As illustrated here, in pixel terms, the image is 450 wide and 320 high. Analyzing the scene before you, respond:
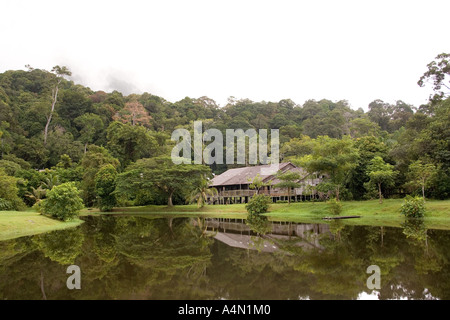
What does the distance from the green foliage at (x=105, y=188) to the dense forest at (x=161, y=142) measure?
5.2 inches

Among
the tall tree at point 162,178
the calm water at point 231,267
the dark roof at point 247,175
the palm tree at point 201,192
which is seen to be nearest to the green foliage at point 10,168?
the tall tree at point 162,178

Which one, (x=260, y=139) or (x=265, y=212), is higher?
(x=260, y=139)

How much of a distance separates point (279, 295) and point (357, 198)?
2794 cm

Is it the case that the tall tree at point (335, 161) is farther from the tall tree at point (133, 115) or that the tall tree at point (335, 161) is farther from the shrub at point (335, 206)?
the tall tree at point (133, 115)

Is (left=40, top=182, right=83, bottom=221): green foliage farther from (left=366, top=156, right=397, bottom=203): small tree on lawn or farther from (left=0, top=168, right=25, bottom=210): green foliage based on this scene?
(left=366, top=156, right=397, bottom=203): small tree on lawn

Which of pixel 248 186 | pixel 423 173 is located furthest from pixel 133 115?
pixel 423 173

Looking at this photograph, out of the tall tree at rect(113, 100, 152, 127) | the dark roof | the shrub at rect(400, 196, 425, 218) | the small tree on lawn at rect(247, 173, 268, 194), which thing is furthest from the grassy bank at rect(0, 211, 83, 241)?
the tall tree at rect(113, 100, 152, 127)

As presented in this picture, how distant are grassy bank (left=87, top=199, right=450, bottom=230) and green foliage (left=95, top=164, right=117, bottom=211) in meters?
1.29

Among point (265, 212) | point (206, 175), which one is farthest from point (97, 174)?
point (265, 212)

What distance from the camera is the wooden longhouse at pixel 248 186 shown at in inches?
1489

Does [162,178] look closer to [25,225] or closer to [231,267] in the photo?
[25,225]

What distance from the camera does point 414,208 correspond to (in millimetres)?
21438

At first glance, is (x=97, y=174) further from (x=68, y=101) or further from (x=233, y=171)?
(x=68, y=101)

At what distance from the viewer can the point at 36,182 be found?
126 ft
